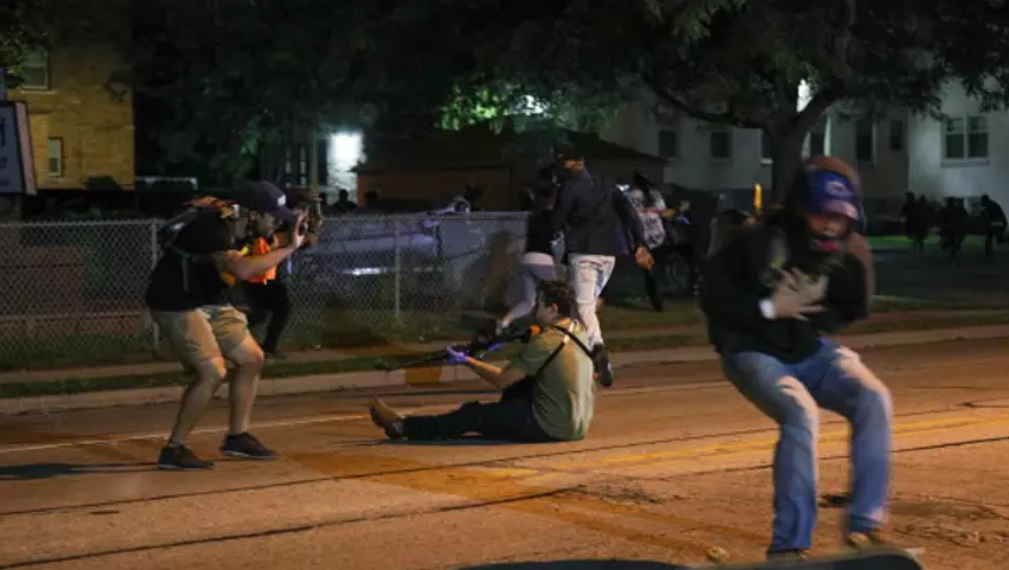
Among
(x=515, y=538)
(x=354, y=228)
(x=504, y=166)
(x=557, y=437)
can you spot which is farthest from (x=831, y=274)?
(x=504, y=166)

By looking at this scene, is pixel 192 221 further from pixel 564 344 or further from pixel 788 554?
pixel 788 554

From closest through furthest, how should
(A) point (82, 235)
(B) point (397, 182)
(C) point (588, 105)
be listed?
(A) point (82, 235) < (C) point (588, 105) < (B) point (397, 182)

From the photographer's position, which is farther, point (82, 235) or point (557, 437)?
point (82, 235)

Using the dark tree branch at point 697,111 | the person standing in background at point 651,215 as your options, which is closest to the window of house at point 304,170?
the dark tree branch at point 697,111

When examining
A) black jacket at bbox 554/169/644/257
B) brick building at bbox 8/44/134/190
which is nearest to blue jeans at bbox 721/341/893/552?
black jacket at bbox 554/169/644/257

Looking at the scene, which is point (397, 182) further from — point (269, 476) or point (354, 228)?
point (269, 476)

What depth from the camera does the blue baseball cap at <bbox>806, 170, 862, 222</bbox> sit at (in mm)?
5703

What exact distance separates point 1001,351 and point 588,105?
11167 mm

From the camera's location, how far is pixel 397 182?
4047cm

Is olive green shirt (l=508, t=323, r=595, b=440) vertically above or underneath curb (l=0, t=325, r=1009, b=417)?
above

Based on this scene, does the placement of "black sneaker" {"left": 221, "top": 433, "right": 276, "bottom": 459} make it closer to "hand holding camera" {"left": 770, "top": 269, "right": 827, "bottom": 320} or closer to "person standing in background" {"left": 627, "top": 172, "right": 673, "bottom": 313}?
"hand holding camera" {"left": 770, "top": 269, "right": 827, "bottom": 320}

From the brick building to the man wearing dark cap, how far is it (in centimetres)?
3406

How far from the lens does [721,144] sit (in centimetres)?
4984

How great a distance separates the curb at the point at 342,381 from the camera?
13250 mm
